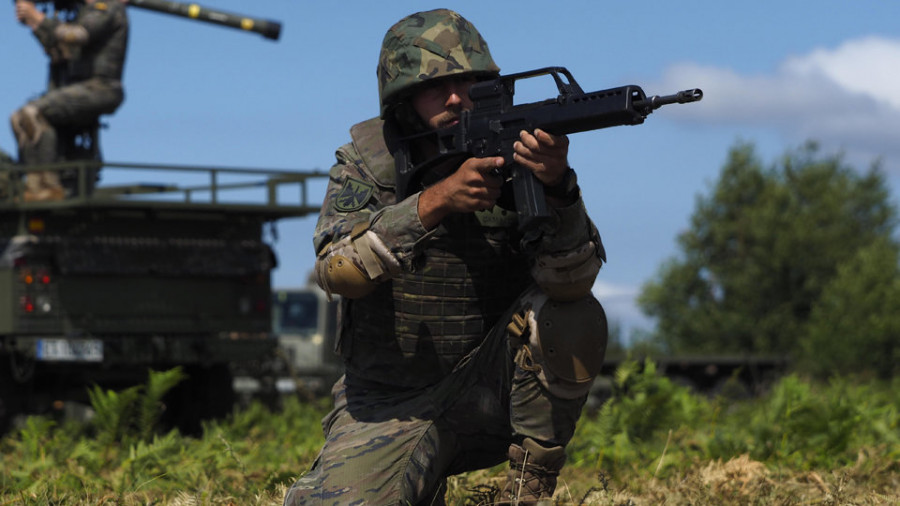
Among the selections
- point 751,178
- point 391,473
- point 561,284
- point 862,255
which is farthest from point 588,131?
point 751,178

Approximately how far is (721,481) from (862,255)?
33695 millimetres

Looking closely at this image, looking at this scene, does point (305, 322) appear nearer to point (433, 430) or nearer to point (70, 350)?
point (70, 350)

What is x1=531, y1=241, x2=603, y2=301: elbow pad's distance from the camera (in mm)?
4008

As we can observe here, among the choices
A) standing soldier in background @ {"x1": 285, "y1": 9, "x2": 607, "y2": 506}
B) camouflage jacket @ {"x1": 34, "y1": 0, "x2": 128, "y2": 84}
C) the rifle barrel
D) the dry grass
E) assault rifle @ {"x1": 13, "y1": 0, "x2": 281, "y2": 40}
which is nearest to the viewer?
standing soldier in background @ {"x1": 285, "y1": 9, "x2": 607, "y2": 506}

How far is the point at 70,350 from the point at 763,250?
109ft

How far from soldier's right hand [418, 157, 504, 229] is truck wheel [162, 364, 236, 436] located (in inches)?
311

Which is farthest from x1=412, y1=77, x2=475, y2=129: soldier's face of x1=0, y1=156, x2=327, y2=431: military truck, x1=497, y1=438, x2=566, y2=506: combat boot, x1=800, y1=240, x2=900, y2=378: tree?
x1=800, y1=240, x2=900, y2=378: tree

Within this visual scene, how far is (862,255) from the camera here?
36.9 m

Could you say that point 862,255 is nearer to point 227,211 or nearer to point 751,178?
point 751,178

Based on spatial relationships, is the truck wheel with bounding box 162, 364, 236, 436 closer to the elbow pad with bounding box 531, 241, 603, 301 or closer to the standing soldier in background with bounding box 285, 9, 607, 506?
the standing soldier in background with bounding box 285, 9, 607, 506

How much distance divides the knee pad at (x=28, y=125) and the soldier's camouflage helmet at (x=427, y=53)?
27.8 feet

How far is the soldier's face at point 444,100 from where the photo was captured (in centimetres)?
426

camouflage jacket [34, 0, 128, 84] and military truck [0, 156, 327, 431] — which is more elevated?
camouflage jacket [34, 0, 128, 84]

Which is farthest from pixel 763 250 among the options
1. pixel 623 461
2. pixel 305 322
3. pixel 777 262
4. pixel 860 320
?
pixel 623 461
